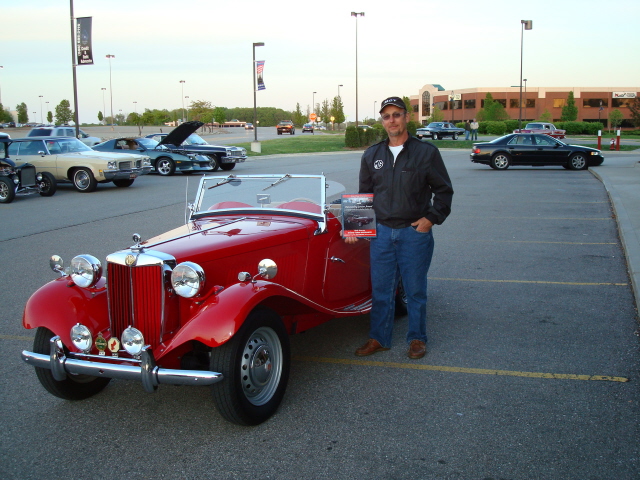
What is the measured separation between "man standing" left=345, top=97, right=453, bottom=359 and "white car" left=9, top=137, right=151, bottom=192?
568 inches

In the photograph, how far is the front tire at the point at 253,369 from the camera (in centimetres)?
351

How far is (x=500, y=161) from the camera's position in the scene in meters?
24.5

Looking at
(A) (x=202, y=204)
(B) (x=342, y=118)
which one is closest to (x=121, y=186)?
(A) (x=202, y=204)

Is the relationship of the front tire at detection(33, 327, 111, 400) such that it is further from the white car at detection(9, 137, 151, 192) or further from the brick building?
the brick building

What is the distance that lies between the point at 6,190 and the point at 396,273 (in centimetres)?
1355

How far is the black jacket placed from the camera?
4520 millimetres

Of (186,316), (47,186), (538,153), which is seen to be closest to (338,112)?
(538,153)

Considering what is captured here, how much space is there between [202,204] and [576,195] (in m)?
12.8

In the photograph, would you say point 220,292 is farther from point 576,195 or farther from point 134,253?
point 576,195

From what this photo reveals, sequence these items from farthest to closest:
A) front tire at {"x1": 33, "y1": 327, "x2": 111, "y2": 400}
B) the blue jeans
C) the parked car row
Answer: the parked car row
the blue jeans
front tire at {"x1": 33, "y1": 327, "x2": 111, "y2": 400}

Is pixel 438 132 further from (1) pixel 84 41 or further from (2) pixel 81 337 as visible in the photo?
(2) pixel 81 337

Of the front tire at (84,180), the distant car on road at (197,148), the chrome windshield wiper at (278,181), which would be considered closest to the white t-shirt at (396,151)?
the chrome windshield wiper at (278,181)

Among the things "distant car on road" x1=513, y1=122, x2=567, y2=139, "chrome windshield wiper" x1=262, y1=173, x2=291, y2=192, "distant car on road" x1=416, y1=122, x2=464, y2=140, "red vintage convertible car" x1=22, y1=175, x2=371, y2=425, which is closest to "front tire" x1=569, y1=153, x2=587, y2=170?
"distant car on road" x1=513, y1=122, x2=567, y2=139

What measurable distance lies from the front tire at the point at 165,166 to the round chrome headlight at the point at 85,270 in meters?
19.0
